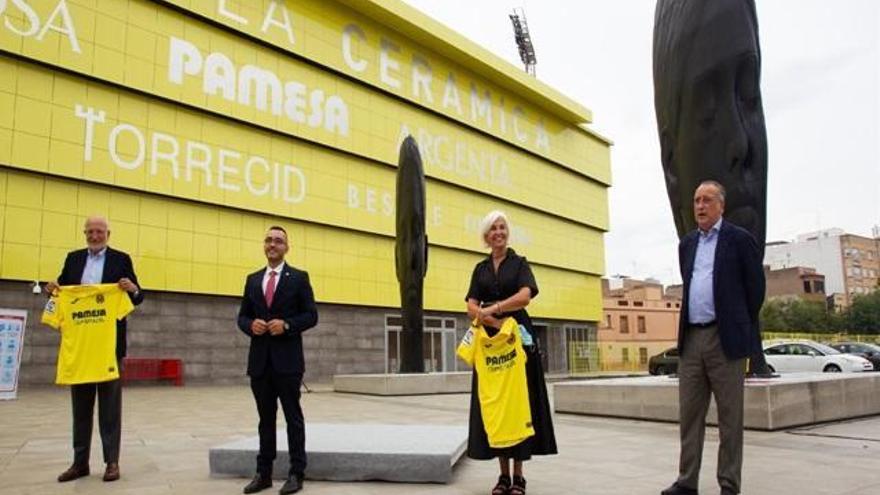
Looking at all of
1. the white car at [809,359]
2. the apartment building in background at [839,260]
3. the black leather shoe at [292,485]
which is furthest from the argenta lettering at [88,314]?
the apartment building in background at [839,260]

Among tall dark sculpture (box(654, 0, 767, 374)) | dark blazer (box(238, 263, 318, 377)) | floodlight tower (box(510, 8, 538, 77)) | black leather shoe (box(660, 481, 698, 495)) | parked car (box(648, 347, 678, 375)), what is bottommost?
parked car (box(648, 347, 678, 375))

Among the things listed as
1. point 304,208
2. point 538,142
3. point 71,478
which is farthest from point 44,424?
point 538,142

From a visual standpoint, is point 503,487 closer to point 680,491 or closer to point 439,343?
point 680,491

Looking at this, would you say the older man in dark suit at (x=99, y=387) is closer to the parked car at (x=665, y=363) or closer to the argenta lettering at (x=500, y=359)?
the argenta lettering at (x=500, y=359)

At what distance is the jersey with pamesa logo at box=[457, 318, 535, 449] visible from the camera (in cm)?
A: 411

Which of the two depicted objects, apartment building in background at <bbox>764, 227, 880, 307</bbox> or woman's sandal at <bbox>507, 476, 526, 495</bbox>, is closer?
woman's sandal at <bbox>507, 476, 526, 495</bbox>

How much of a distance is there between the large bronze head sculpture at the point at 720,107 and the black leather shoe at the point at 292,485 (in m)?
5.55

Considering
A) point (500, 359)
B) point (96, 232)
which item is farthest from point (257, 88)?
point (500, 359)

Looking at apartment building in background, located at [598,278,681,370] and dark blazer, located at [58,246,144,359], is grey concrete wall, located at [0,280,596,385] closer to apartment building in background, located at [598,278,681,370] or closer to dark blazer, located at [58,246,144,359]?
dark blazer, located at [58,246,144,359]

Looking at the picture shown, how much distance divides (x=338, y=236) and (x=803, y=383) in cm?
2058

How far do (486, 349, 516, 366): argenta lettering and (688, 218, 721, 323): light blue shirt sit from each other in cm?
111

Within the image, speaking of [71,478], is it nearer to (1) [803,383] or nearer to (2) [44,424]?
(2) [44,424]

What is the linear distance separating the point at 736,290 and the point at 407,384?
12136 mm

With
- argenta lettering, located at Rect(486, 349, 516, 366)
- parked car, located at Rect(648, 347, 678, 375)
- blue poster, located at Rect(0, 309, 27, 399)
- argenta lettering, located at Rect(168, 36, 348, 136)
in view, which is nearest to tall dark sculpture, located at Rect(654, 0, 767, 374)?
argenta lettering, located at Rect(486, 349, 516, 366)
